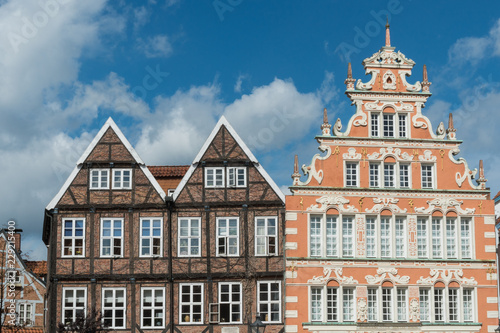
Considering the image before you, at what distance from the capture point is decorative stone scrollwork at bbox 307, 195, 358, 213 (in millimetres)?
41938

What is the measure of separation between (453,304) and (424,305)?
1356 millimetres

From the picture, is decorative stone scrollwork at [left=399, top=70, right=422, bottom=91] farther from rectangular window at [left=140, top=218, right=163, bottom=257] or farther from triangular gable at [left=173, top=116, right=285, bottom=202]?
rectangular window at [left=140, top=218, right=163, bottom=257]

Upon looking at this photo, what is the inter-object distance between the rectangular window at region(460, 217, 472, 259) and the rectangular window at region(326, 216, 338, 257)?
593 cm

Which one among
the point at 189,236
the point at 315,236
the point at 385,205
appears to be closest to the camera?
the point at 315,236

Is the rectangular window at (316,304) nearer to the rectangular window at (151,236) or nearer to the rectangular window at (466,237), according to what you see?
the rectangular window at (466,237)

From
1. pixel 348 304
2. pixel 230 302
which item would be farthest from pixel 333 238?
pixel 230 302

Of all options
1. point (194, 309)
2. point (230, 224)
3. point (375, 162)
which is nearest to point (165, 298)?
point (194, 309)

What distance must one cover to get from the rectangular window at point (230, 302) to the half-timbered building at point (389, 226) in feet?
7.49

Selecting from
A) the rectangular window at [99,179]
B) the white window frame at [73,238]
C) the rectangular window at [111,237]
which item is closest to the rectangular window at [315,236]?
the rectangular window at [111,237]

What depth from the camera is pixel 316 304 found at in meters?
41.3

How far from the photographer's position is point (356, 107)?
142ft

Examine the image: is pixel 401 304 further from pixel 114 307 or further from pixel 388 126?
pixel 114 307

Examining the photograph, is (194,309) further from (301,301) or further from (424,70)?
(424,70)

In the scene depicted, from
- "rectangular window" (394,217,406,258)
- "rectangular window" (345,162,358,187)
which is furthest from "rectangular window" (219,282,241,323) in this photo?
"rectangular window" (394,217,406,258)
